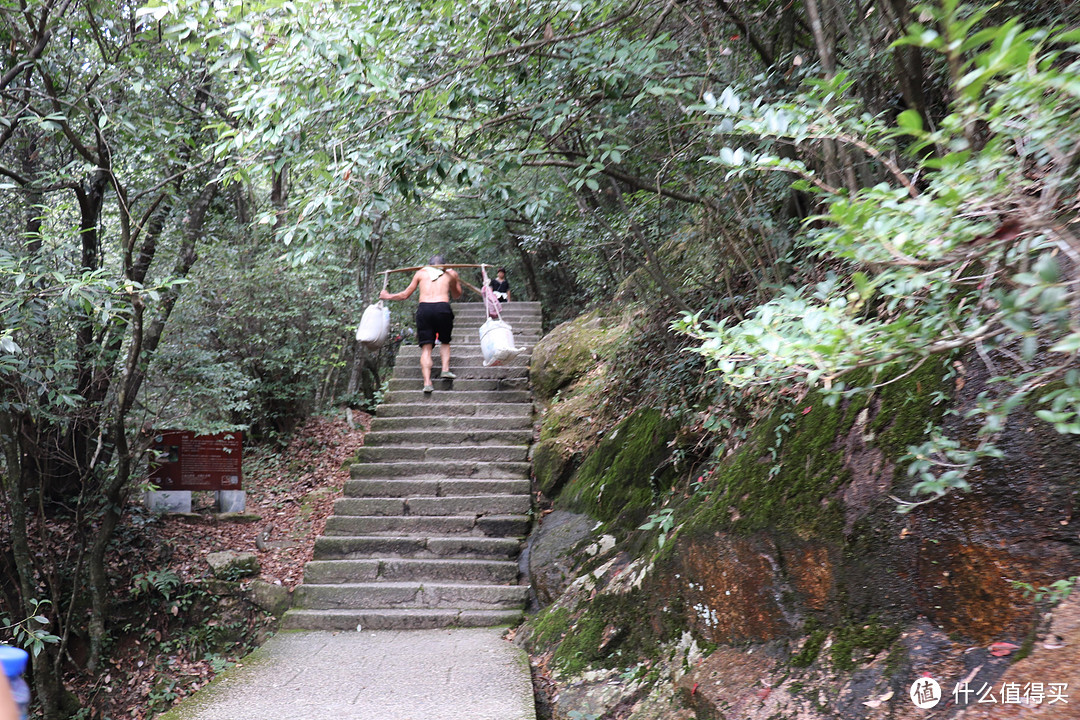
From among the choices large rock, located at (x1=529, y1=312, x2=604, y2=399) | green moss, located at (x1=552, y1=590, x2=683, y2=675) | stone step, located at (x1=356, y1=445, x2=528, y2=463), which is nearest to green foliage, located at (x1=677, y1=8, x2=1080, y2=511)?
green moss, located at (x1=552, y1=590, x2=683, y2=675)

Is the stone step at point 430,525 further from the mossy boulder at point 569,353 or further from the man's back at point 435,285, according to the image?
the man's back at point 435,285

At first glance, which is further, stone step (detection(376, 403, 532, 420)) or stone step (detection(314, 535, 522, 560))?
stone step (detection(376, 403, 532, 420))

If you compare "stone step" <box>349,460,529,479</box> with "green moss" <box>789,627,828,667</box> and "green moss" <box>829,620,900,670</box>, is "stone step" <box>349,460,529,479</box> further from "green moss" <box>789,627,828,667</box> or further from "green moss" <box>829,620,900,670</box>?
"green moss" <box>829,620,900,670</box>

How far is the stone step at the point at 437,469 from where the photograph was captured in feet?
25.6

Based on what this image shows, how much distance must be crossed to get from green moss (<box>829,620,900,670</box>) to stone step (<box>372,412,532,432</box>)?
231 inches

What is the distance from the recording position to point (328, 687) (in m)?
4.54

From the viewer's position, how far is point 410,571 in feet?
21.3

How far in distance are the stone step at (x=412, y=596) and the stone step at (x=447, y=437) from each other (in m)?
2.36

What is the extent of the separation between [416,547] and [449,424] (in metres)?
2.18

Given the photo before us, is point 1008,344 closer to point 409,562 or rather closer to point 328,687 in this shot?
point 328,687

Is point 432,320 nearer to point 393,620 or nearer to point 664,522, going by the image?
point 393,620

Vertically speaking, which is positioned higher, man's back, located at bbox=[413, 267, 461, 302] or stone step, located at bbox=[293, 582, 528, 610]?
man's back, located at bbox=[413, 267, 461, 302]

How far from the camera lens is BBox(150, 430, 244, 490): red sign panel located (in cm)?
739
